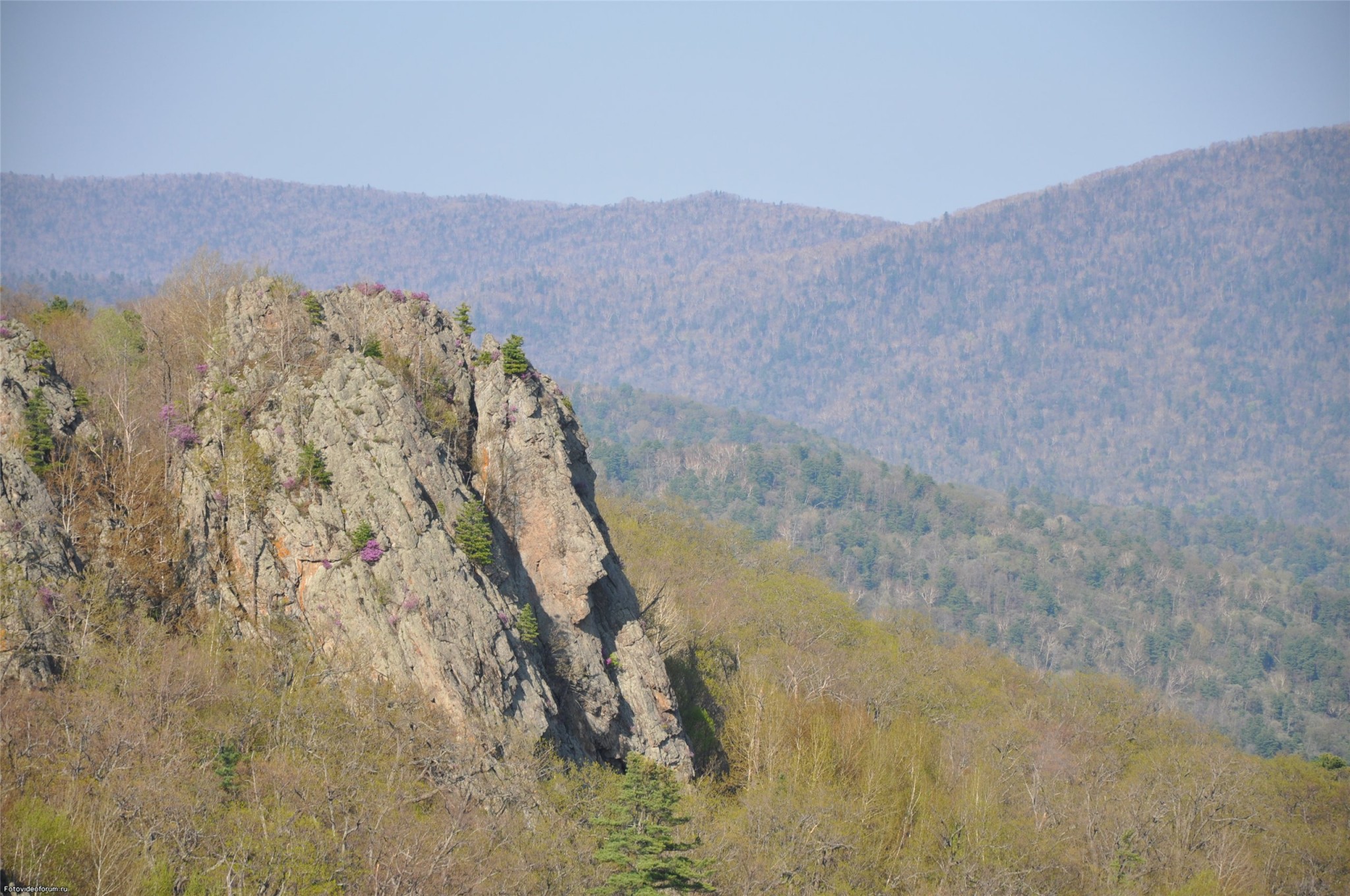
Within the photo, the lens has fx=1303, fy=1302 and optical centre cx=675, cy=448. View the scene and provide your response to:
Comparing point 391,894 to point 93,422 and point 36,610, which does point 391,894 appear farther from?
point 93,422

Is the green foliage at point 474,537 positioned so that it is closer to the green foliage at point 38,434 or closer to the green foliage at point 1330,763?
the green foliage at point 38,434

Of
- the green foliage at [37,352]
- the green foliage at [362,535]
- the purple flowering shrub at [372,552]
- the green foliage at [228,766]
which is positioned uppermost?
the green foliage at [37,352]

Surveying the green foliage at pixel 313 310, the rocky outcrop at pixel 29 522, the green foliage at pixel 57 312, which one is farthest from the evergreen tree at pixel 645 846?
the green foliage at pixel 57 312

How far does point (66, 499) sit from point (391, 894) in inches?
713

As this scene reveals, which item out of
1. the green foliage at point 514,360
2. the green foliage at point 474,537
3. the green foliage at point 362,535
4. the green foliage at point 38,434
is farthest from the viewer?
the green foliage at point 514,360

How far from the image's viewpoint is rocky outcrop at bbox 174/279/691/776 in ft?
133

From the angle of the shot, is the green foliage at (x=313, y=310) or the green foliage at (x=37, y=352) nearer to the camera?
the green foliage at (x=37, y=352)

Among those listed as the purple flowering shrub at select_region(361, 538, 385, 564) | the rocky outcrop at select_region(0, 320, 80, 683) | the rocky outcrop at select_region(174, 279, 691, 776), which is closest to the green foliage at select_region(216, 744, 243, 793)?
the rocky outcrop at select_region(174, 279, 691, 776)

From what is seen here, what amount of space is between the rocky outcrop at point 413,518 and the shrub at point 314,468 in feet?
0.16

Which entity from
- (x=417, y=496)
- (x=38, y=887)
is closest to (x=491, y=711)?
(x=417, y=496)

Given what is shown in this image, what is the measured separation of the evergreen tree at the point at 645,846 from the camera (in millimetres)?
34750

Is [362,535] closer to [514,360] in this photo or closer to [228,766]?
[228,766]

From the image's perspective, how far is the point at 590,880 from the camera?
3659 centimetres

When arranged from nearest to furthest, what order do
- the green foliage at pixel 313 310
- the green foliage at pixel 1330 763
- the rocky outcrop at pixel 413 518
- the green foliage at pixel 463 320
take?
the rocky outcrop at pixel 413 518
the green foliage at pixel 313 310
the green foliage at pixel 463 320
the green foliage at pixel 1330 763
